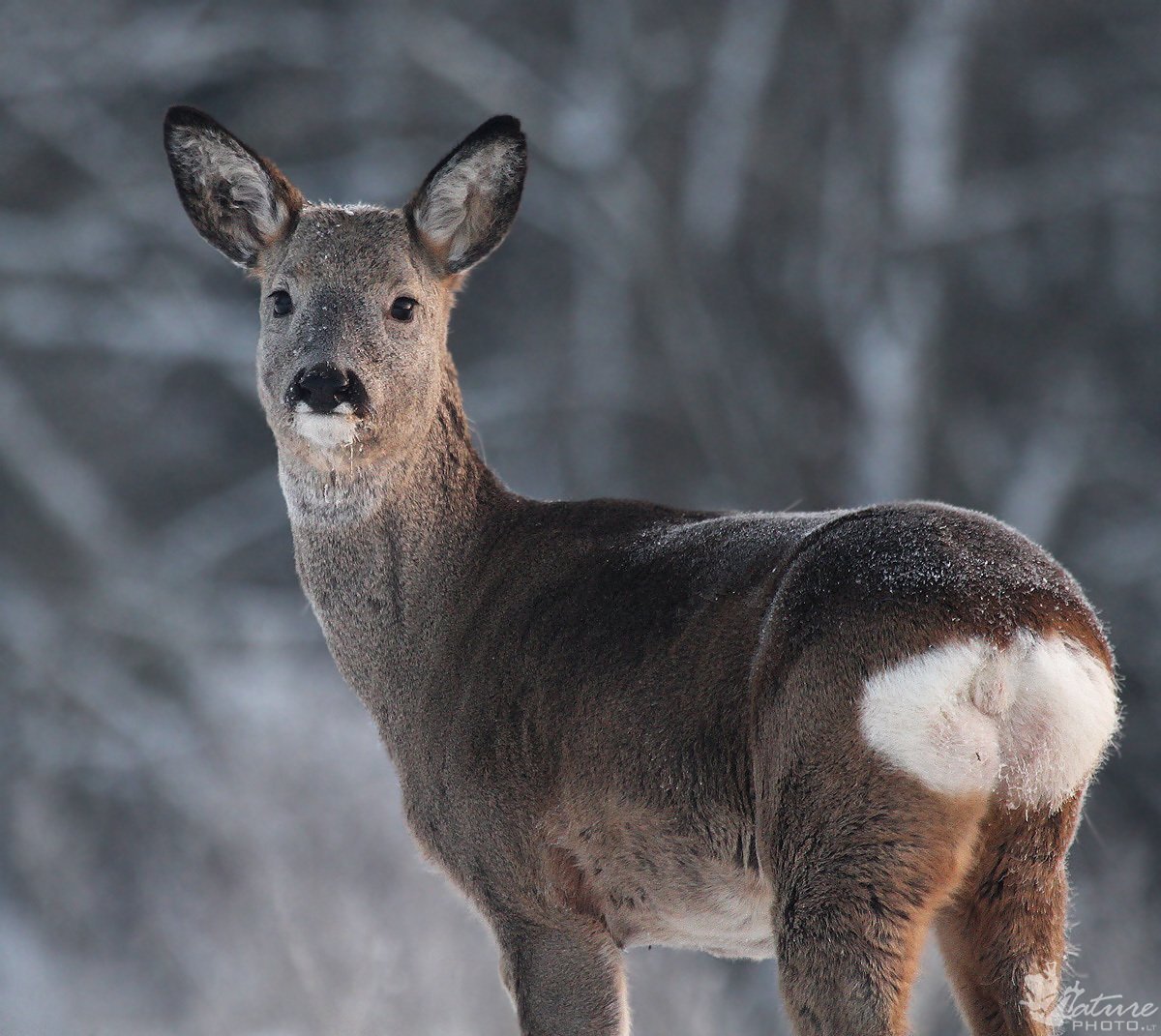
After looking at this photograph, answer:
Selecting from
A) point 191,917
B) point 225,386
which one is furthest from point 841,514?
point 225,386

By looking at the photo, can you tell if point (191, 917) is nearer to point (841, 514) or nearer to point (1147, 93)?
point (841, 514)

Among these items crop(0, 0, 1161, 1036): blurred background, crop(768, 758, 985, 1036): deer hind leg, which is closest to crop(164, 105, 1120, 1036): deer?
crop(768, 758, 985, 1036): deer hind leg

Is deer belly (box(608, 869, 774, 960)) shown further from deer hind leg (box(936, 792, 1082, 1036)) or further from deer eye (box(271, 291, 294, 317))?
deer eye (box(271, 291, 294, 317))

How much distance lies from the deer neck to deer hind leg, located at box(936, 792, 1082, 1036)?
5.05ft

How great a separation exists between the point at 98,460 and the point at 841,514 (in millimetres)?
11220

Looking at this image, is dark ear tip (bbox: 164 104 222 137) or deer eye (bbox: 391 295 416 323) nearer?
deer eye (bbox: 391 295 416 323)

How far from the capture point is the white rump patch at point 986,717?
3.04 meters

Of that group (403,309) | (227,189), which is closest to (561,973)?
(403,309)

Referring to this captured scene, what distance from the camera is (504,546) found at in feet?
14.6

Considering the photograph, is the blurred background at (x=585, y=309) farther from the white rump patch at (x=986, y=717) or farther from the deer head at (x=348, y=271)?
the white rump patch at (x=986, y=717)

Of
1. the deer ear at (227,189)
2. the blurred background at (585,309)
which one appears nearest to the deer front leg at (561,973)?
the deer ear at (227,189)

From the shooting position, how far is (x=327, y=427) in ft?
13.7

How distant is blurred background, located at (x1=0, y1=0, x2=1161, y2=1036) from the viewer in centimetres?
1266

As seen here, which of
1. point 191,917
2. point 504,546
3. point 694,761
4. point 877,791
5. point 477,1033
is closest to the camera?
point 877,791
